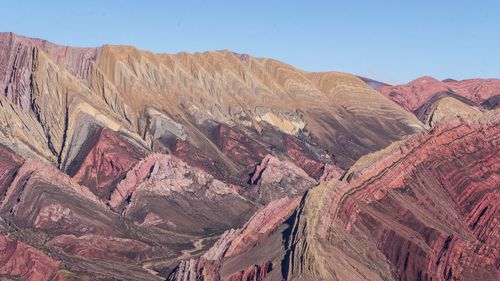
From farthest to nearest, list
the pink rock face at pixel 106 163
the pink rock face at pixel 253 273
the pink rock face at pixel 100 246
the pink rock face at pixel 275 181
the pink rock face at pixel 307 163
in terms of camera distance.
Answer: the pink rock face at pixel 307 163, the pink rock face at pixel 275 181, the pink rock face at pixel 106 163, the pink rock face at pixel 100 246, the pink rock face at pixel 253 273

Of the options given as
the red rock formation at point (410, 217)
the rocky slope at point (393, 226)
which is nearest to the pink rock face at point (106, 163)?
the rocky slope at point (393, 226)

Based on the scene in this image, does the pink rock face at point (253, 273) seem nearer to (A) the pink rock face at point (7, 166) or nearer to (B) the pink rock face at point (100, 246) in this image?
(B) the pink rock face at point (100, 246)

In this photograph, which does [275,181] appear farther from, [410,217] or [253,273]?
[253,273]

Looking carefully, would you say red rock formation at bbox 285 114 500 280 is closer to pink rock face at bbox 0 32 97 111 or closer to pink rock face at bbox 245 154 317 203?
pink rock face at bbox 245 154 317 203

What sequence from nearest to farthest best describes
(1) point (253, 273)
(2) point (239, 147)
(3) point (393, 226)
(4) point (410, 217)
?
(1) point (253, 273), (3) point (393, 226), (4) point (410, 217), (2) point (239, 147)

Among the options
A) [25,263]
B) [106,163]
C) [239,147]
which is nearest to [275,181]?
[106,163]

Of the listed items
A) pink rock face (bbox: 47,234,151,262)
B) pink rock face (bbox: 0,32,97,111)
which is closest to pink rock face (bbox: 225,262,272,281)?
pink rock face (bbox: 47,234,151,262)
